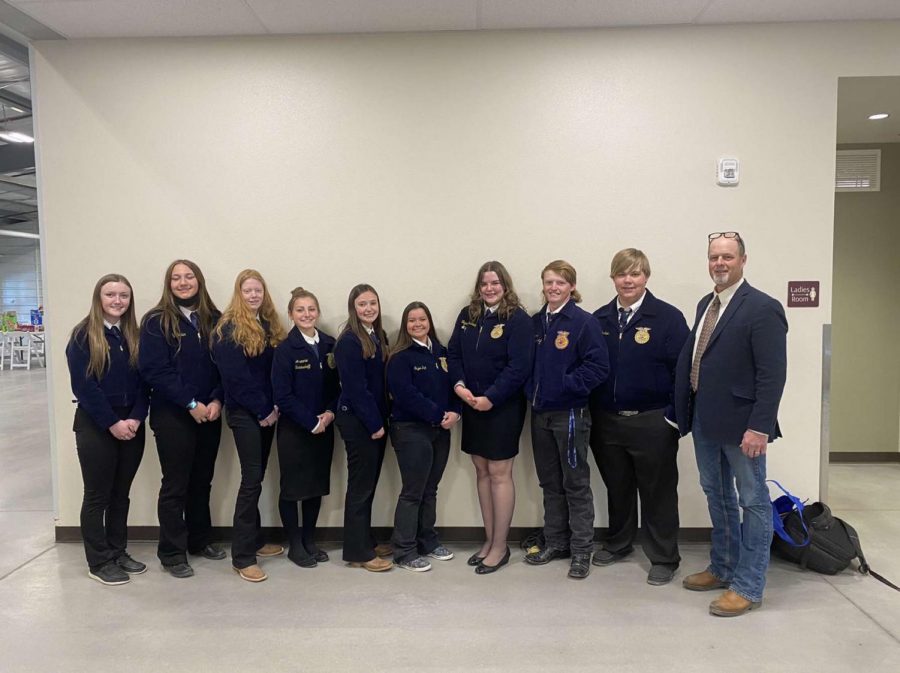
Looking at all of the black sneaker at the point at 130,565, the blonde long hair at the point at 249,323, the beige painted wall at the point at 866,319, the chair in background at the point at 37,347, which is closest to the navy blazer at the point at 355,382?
the blonde long hair at the point at 249,323

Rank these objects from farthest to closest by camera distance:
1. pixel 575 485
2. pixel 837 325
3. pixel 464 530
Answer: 1. pixel 837 325
2. pixel 464 530
3. pixel 575 485

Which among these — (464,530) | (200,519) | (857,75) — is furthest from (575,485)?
(857,75)

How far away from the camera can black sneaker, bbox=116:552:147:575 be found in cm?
314

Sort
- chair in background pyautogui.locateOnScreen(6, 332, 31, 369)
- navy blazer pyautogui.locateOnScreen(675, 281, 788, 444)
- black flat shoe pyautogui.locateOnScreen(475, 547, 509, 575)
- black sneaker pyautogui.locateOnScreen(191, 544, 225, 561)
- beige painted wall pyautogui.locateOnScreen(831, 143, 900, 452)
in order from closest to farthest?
navy blazer pyautogui.locateOnScreen(675, 281, 788, 444) → black flat shoe pyautogui.locateOnScreen(475, 547, 509, 575) → black sneaker pyautogui.locateOnScreen(191, 544, 225, 561) → beige painted wall pyautogui.locateOnScreen(831, 143, 900, 452) → chair in background pyautogui.locateOnScreen(6, 332, 31, 369)

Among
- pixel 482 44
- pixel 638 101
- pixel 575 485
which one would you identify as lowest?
pixel 575 485

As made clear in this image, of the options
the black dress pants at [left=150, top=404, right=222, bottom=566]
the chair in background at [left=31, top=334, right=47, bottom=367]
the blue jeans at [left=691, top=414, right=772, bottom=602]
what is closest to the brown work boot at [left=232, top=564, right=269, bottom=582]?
the black dress pants at [left=150, top=404, right=222, bottom=566]

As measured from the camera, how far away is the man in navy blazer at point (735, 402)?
249 centimetres

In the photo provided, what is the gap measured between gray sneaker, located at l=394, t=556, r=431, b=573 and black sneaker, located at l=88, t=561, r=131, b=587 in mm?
1424

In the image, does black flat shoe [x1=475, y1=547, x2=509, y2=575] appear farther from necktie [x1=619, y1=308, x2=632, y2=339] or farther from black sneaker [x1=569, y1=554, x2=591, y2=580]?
necktie [x1=619, y1=308, x2=632, y2=339]

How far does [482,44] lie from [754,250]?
79.1 inches

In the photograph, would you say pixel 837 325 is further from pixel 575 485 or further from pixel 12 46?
pixel 12 46

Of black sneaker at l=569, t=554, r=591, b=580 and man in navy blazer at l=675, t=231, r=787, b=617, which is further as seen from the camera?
black sneaker at l=569, t=554, r=591, b=580

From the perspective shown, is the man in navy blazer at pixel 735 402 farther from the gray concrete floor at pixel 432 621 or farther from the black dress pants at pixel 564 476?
the black dress pants at pixel 564 476

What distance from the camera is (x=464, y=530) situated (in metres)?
3.56
